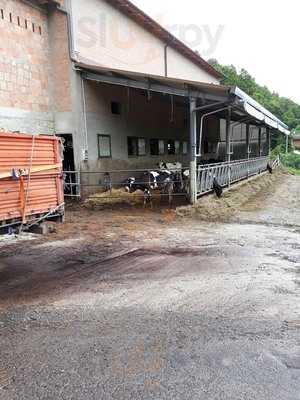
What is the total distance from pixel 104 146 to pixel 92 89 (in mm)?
2240

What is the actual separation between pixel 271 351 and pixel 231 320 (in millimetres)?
697

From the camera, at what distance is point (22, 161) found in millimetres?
4750

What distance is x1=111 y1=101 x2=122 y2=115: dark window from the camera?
1549cm

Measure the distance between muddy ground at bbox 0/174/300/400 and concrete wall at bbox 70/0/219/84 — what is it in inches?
350

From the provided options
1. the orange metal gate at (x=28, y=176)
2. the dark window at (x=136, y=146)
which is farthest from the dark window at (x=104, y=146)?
the orange metal gate at (x=28, y=176)

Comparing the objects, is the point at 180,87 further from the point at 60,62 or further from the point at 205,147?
the point at 205,147

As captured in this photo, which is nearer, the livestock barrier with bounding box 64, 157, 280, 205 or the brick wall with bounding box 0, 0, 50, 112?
the brick wall with bounding box 0, 0, 50, 112

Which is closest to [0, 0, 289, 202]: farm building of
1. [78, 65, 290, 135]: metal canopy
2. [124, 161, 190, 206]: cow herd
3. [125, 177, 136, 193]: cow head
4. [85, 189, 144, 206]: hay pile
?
[78, 65, 290, 135]: metal canopy

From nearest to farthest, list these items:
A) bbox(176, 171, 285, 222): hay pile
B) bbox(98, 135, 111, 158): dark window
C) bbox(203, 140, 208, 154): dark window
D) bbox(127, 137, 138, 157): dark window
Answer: bbox(176, 171, 285, 222): hay pile
bbox(98, 135, 111, 158): dark window
bbox(127, 137, 138, 157): dark window
bbox(203, 140, 208, 154): dark window

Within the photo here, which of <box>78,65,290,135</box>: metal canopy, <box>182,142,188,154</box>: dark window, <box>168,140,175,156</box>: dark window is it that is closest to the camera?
<box>78,65,290,135</box>: metal canopy

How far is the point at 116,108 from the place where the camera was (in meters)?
15.7

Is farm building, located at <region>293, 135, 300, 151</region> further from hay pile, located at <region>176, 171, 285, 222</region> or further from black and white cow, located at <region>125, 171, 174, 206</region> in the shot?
black and white cow, located at <region>125, 171, 174, 206</region>

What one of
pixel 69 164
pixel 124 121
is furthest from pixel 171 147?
pixel 69 164

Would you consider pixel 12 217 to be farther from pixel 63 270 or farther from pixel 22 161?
pixel 63 270
